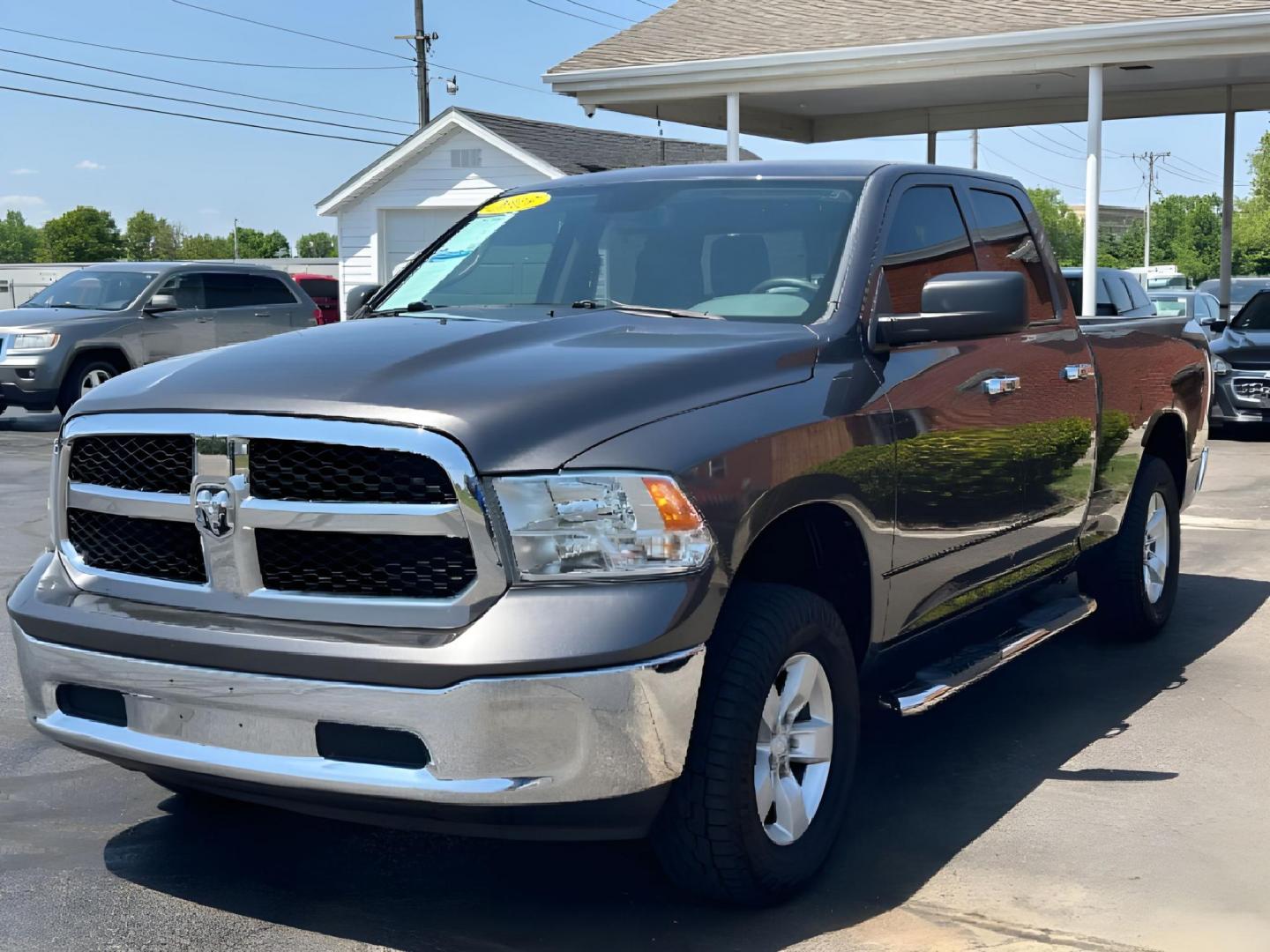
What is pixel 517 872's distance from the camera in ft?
13.1

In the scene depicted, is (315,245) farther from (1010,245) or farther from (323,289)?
(1010,245)

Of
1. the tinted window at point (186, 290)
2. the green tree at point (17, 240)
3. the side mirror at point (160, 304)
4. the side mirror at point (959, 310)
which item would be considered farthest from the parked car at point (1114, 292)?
the green tree at point (17, 240)

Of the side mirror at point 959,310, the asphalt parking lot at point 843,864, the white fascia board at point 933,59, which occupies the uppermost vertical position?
the white fascia board at point 933,59

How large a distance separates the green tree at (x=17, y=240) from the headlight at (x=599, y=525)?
18501 cm

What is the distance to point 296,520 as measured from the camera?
130 inches

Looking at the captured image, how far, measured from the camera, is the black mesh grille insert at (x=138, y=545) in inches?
138

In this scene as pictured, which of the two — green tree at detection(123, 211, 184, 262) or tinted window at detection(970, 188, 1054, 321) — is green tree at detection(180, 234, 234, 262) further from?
tinted window at detection(970, 188, 1054, 321)

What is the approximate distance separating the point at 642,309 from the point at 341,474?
1.44m

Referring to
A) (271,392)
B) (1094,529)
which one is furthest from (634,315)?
(1094,529)

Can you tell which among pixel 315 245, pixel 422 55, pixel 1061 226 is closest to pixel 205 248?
pixel 315 245

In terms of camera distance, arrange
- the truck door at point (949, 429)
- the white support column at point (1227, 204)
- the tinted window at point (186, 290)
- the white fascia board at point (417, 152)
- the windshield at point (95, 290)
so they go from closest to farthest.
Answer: the truck door at point (949, 429), the windshield at point (95, 290), the tinted window at point (186, 290), the white support column at point (1227, 204), the white fascia board at point (417, 152)

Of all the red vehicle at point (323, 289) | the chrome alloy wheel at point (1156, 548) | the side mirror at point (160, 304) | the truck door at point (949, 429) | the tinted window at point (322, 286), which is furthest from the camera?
the tinted window at point (322, 286)

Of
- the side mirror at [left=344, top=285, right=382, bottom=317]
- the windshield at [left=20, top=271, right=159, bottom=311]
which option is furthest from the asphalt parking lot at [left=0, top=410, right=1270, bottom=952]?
the windshield at [left=20, top=271, right=159, bottom=311]

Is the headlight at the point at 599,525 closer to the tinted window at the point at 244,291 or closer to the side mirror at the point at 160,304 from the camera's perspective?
the side mirror at the point at 160,304
